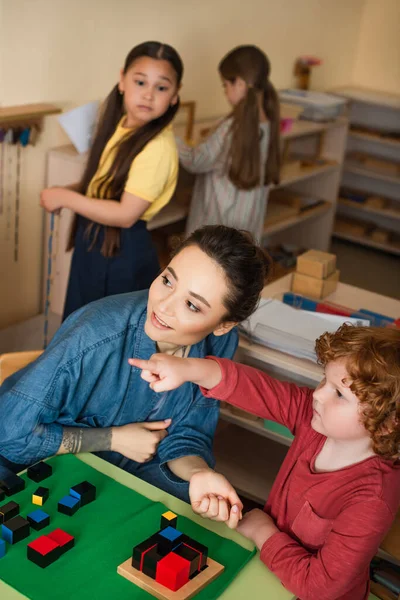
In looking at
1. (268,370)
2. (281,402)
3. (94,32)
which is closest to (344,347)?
(281,402)

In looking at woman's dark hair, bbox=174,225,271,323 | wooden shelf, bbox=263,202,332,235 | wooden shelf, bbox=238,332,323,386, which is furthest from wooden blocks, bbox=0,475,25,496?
wooden shelf, bbox=263,202,332,235

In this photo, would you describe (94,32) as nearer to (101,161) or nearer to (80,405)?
(101,161)

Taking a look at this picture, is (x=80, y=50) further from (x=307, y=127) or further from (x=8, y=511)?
(x=8, y=511)

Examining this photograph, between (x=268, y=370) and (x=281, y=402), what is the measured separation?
0.97 m

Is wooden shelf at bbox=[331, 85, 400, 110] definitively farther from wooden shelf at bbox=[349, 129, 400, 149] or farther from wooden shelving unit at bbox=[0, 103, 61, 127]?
wooden shelving unit at bbox=[0, 103, 61, 127]

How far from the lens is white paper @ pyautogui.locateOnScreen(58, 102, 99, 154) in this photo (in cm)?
307

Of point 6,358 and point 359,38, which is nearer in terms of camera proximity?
point 6,358

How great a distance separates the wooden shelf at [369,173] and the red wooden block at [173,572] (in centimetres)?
440

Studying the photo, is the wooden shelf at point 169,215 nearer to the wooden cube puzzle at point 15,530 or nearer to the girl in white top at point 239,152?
the girl in white top at point 239,152

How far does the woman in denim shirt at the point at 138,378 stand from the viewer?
166 cm

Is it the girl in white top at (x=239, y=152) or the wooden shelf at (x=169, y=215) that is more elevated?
the girl in white top at (x=239, y=152)

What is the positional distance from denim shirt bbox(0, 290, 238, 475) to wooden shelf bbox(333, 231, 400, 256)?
3.81 m

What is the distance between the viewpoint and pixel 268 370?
268cm

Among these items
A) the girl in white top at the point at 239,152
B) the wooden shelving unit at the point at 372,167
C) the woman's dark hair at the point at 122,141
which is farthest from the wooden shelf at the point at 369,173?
the woman's dark hair at the point at 122,141
